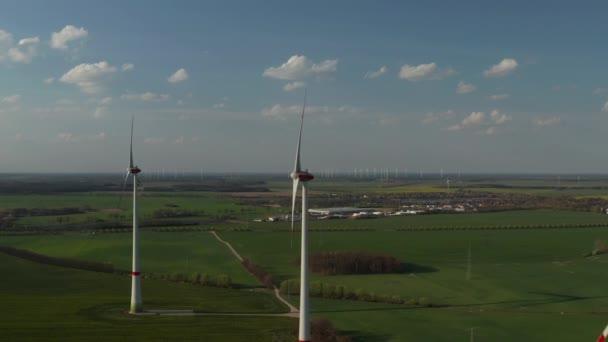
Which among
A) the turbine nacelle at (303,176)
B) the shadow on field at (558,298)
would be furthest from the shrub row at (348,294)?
the turbine nacelle at (303,176)

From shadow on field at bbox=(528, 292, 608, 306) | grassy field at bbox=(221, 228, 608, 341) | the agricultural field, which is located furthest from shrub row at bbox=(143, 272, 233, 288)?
shadow on field at bbox=(528, 292, 608, 306)

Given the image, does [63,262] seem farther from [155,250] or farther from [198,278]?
[198,278]

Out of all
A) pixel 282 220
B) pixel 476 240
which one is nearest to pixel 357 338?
pixel 476 240

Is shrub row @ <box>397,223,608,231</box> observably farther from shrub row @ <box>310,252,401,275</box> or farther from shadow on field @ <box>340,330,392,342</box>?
shadow on field @ <box>340,330,392,342</box>

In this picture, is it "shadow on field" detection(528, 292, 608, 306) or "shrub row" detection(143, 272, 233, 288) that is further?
"shrub row" detection(143, 272, 233, 288)

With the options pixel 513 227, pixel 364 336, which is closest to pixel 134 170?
pixel 364 336

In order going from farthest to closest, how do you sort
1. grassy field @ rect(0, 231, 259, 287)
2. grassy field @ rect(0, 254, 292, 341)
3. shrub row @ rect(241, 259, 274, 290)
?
1. grassy field @ rect(0, 231, 259, 287)
2. shrub row @ rect(241, 259, 274, 290)
3. grassy field @ rect(0, 254, 292, 341)
